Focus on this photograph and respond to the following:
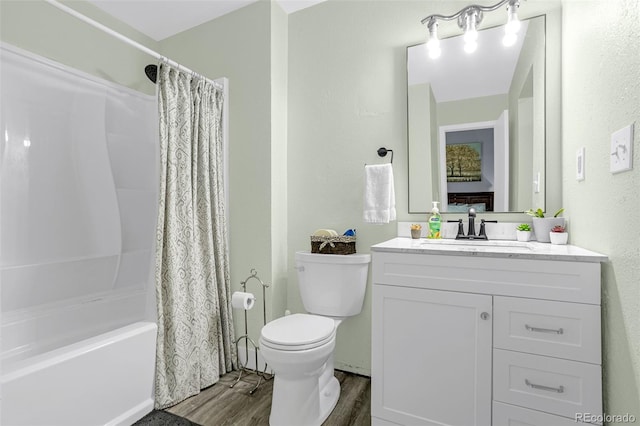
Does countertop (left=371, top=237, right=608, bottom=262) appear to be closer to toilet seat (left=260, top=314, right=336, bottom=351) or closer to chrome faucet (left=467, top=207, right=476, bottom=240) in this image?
chrome faucet (left=467, top=207, right=476, bottom=240)

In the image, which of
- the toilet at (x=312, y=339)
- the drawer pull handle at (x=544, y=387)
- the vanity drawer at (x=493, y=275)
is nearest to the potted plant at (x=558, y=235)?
the vanity drawer at (x=493, y=275)

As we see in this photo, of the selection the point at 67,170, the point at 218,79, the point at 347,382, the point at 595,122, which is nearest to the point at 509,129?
the point at 595,122

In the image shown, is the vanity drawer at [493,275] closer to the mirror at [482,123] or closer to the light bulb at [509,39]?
the mirror at [482,123]

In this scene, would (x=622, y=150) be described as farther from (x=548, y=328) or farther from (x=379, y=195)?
(x=379, y=195)

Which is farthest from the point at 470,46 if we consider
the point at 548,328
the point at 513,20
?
the point at 548,328

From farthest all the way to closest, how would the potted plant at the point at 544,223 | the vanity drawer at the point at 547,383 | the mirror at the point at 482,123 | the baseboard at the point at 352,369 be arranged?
Result: the baseboard at the point at 352,369
the mirror at the point at 482,123
the potted plant at the point at 544,223
the vanity drawer at the point at 547,383

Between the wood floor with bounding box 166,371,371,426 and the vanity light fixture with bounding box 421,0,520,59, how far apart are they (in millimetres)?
Result: 2042

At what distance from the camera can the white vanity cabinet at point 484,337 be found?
112 cm

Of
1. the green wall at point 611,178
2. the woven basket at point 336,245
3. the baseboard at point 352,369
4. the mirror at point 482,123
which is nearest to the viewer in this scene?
the green wall at point 611,178

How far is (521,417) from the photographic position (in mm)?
1189

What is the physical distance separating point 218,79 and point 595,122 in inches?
87.2

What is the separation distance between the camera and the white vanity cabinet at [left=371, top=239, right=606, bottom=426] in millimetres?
1124

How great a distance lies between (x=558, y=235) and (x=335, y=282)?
1145mm

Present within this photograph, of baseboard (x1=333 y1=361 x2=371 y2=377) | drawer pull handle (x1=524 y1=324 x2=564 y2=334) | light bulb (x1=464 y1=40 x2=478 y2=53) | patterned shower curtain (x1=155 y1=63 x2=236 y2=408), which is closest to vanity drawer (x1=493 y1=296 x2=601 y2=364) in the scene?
drawer pull handle (x1=524 y1=324 x2=564 y2=334)
